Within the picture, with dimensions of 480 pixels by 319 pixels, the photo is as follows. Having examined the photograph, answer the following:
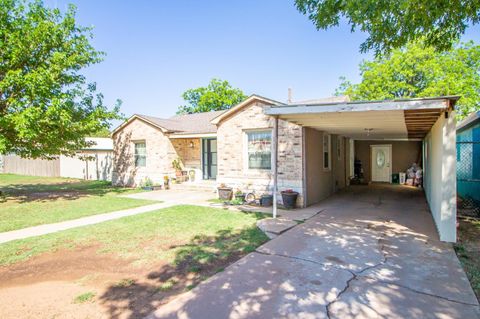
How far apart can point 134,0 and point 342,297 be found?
11052 millimetres

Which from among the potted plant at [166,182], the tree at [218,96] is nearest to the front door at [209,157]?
the potted plant at [166,182]

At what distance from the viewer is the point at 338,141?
13.9m

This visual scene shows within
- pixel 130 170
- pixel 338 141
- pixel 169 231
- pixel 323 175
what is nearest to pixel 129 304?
pixel 169 231

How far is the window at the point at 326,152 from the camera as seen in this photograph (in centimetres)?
1165

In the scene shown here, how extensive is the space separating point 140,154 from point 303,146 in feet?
33.1

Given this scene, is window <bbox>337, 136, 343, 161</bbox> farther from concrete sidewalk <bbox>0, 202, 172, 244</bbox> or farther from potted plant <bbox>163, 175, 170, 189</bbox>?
concrete sidewalk <bbox>0, 202, 172, 244</bbox>

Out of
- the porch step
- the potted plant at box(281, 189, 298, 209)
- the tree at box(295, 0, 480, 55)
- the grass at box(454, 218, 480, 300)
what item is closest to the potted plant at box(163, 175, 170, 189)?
the porch step

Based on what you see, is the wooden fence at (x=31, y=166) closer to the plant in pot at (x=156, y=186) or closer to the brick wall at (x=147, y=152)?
the brick wall at (x=147, y=152)

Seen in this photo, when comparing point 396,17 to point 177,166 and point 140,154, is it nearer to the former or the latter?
point 177,166

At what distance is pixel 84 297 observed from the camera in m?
3.57

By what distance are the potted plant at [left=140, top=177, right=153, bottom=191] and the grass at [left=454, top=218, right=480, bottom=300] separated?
1251cm

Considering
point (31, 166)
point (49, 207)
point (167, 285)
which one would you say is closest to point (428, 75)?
point (167, 285)

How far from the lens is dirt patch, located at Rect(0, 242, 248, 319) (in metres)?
3.28

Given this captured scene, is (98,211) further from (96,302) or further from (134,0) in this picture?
(134,0)
